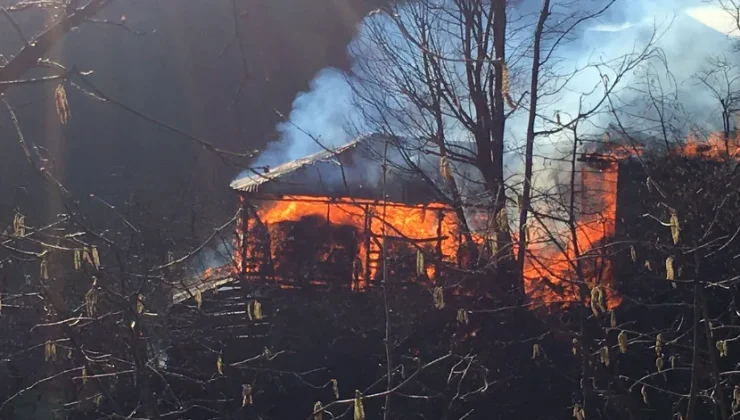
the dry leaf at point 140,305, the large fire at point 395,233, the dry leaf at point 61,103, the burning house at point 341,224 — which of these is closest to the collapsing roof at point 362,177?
the burning house at point 341,224

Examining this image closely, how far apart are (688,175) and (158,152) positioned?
53.4ft

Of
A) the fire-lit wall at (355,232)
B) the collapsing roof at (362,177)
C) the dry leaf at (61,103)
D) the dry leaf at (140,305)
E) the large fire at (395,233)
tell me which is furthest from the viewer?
the collapsing roof at (362,177)

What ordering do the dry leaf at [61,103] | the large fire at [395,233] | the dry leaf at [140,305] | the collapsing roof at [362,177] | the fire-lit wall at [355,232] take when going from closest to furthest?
1. the dry leaf at [61,103]
2. the dry leaf at [140,305]
3. the large fire at [395,233]
4. the fire-lit wall at [355,232]
5. the collapsing roof at [362,177]

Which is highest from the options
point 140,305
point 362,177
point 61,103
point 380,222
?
point 362,177

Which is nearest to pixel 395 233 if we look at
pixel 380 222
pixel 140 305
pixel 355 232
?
pixel 355 232

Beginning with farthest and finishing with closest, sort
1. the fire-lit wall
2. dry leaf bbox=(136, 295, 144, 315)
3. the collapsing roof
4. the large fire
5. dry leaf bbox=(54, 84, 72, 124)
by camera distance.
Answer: the collapsing roof, the fire-lit wall, the large fire, dry leaf bbox=(136, 295, 144, 315), dry leaf bbox=(54, 84, 72, 124)

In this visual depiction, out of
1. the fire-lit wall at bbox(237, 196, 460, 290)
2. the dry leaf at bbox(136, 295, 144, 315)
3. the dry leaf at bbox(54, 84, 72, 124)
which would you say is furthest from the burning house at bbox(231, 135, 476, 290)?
the dry leaf at bbox(54, 84, 72, 124)

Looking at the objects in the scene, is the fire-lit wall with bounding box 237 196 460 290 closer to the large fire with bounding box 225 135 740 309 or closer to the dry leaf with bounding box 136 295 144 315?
the large fire with bounding box 225 135 740 309

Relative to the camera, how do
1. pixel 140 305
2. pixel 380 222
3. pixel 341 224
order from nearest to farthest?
pixel 140 305 → pixel 380 222 → pixel 341 224

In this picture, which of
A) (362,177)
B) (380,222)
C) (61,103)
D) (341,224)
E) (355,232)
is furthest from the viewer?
(362,177)

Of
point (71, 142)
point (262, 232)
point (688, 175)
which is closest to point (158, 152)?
point (71, 142)

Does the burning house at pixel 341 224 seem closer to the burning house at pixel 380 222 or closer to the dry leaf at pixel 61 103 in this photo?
the burning house at pixel 380 222

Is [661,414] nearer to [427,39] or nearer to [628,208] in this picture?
[628,208]

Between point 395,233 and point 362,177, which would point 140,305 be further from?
point 362,177
